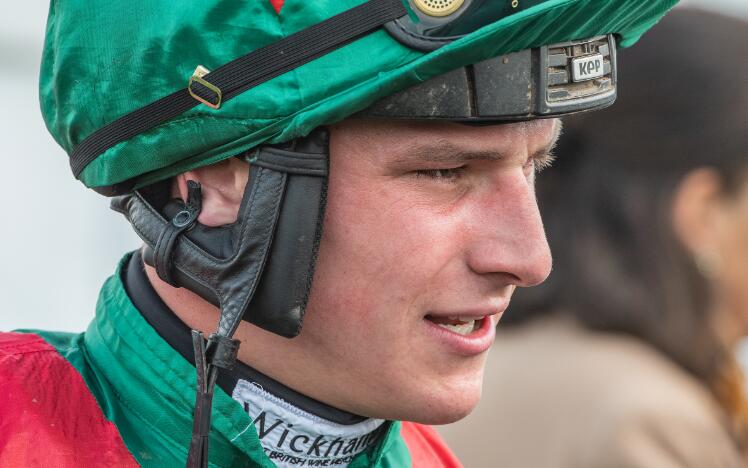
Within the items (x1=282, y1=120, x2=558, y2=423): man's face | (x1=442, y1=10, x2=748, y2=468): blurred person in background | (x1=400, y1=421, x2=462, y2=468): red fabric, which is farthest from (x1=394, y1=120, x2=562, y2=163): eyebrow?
(x1=442, y1=10, x2=748, y2=468): blurred person in background

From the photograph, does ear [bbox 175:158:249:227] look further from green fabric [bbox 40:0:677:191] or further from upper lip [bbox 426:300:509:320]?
upper lip [bbox 426:300:509:320]

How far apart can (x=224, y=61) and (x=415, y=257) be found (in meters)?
0.50

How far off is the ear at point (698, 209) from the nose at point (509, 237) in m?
1.85

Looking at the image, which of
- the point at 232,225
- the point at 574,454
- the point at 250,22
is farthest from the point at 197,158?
the point at 574,454

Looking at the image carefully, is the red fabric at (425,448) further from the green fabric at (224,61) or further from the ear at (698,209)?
the ear at (698,209)

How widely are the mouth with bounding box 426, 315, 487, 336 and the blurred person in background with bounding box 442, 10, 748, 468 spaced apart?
4.46ft

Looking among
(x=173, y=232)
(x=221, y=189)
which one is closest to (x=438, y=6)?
(x=221, y=189)

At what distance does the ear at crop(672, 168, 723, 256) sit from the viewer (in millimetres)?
3814

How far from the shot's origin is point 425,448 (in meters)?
2.81

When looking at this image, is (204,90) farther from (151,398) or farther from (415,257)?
(151,398)

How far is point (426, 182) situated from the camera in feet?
6.72

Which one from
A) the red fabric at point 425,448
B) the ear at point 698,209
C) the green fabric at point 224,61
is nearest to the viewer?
the green fabric at point 224,61

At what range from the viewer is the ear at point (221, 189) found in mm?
2074

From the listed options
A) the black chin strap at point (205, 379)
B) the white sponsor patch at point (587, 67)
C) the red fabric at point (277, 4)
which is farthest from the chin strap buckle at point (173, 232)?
the white sponsor patch at point (587, 67)
